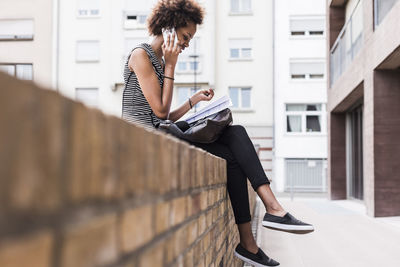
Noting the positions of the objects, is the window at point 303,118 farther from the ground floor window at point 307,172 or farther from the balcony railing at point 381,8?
the balcony railing at point 381,8

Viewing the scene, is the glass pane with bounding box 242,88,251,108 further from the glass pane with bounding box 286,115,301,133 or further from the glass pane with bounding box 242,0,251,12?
the glass pane with bounding box 242,0,251,12

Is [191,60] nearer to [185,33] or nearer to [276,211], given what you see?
[185,33]

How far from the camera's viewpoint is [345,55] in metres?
13.0

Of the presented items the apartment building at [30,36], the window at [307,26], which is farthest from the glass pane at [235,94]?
the apartment building at [30,36]

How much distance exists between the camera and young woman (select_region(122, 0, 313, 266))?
2764 millimetres

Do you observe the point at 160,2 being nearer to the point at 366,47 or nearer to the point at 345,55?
the point at 366,47

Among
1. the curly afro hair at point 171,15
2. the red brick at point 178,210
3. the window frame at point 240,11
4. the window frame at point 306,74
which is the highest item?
the window frame at point 240,11

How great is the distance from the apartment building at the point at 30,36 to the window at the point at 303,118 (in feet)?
40.1

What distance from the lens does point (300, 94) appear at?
996 inches

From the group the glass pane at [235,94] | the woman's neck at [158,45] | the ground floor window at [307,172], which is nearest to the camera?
the woman's neck at [158,45]

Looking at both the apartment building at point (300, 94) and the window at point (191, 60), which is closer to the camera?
the apartment building at point (300, 94)

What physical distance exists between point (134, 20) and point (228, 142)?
24957 mm

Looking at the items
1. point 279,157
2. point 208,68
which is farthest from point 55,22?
point 279,157

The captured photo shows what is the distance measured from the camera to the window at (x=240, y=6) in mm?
26609
